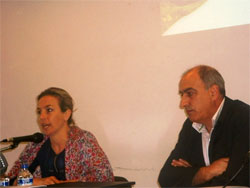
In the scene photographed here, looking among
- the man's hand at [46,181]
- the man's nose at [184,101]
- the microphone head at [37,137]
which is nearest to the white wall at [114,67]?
the man's nose at [184,101]

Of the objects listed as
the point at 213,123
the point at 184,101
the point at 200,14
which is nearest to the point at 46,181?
the point at 184,101

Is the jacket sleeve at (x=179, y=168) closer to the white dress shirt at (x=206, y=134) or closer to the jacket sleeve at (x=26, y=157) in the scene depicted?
the white dress shirt at (x=206, y=134)

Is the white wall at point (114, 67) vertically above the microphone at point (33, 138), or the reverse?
the white wall at point (114, 67)

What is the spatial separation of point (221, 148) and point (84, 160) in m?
1.03

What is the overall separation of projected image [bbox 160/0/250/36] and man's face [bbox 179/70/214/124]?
35 cm

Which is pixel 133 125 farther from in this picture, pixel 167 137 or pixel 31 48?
pixel 31 48

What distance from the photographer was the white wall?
11.3 feet

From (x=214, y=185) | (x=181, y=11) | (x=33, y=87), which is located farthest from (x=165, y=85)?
(x=33, y=87)

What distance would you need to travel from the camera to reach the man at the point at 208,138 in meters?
3.13

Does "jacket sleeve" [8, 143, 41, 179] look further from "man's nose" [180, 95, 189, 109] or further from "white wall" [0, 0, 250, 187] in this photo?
"man's nose" [180, 95, 189, 109]

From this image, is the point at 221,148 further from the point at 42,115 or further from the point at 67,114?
the point at 42,115

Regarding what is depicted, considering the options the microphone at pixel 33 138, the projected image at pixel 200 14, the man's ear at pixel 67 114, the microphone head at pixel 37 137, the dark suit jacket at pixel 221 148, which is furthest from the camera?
the man's ear at pixel 67 114

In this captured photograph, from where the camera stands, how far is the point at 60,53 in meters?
3.81

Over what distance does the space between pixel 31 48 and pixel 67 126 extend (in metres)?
0.71
